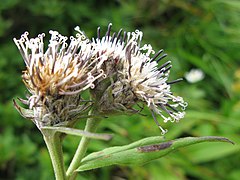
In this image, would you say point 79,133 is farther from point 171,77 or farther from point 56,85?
point 171,77

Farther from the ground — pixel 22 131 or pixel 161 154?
pixel 22 131

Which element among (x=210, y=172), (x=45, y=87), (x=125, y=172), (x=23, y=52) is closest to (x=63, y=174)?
(x=45, y=87)

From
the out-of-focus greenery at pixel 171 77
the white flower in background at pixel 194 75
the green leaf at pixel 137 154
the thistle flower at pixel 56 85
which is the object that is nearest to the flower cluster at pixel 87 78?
the thistle flower at pixel 56 85

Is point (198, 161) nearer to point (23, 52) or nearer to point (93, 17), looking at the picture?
point (93, 17)

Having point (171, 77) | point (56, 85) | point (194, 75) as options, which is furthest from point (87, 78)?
point (194, 75)

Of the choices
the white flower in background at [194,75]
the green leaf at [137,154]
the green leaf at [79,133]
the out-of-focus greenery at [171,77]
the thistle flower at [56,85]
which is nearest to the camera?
the green leaf at [79,133]

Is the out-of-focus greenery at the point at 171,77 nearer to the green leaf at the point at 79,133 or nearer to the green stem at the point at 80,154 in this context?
the green stem at the point at 80,154

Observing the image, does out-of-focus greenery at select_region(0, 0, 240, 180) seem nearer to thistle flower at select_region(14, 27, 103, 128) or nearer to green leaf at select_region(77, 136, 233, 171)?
green leaf at select_region(77, 136, 233, 171)

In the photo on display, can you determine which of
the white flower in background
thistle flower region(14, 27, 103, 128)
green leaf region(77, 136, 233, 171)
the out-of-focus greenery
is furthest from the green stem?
the white flower in background
